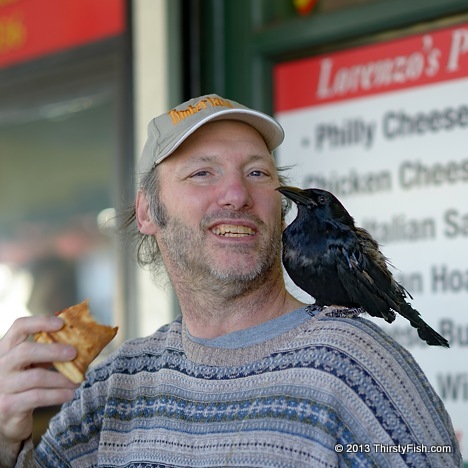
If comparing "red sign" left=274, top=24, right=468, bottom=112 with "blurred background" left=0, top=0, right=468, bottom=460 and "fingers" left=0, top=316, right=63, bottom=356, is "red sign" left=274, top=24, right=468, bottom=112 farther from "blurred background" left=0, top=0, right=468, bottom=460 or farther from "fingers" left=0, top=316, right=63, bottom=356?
"fingers" left=0, top=316, right=63, bottom=356

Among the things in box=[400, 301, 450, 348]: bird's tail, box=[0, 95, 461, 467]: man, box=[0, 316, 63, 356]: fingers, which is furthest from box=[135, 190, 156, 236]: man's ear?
box=[400, 301, 450, 348]: bird's tail

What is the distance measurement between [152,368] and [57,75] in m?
2.36

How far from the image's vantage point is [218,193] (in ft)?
6.29

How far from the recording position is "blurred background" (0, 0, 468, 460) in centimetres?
306

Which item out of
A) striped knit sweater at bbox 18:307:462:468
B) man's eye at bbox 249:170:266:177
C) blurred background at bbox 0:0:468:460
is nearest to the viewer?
striped knit sweater at bbox 18:307:462:468

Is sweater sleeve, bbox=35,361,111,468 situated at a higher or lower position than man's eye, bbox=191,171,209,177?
lower

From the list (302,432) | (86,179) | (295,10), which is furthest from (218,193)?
(86,179)

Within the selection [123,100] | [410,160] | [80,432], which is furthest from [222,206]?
[123,100]

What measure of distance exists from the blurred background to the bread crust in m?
0.58

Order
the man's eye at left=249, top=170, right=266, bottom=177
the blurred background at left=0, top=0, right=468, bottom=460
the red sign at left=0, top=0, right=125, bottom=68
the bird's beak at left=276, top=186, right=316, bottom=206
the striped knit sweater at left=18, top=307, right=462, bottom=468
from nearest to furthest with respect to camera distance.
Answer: the striped knit sweater at left=18, top=307, right=462, bottom=468 → the bird's beak at left=276, top=186, right=316, bottom=206 → the man's eye at left=249, top=170, right=266, bottom=177 → the blurred background at left=0, top=0, right=468, bottom=460 → the red sign at left=0, top=0, right=125, bottom=68

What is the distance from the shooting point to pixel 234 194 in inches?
74.1

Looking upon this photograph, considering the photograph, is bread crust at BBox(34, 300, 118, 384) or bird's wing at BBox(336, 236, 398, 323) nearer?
bird's wing at BBox(336, 236, 398, 323)

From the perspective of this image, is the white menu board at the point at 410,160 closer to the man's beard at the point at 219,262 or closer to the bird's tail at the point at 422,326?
the man's beard at the point at 219,262

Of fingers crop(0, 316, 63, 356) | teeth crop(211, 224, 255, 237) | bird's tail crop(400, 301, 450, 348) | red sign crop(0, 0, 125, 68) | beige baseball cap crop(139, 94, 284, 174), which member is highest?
red sign crop(0, 0, 125, 68)
